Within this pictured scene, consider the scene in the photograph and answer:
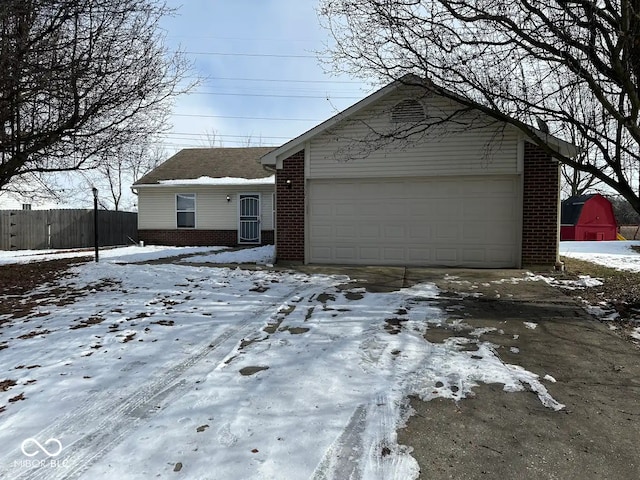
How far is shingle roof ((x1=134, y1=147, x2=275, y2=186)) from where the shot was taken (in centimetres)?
1777

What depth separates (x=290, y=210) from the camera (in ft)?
34.1

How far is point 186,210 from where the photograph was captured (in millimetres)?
17609

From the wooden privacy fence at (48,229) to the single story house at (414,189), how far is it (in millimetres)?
12610

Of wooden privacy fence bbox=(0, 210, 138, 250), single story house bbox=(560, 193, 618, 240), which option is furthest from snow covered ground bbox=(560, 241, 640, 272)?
wooden privacy fence bbox=(0, 210, 138, 250)

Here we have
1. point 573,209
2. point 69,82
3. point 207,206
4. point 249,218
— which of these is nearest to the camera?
point 69,82

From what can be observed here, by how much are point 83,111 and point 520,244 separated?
9.60 m

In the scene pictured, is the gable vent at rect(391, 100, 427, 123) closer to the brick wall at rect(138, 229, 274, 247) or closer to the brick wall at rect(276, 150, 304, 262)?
the brick wall at rect(276, 150, 304, 262)

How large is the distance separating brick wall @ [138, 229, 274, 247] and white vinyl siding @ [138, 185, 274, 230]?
0.18 metres

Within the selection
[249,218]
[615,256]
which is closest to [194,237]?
[249,218]

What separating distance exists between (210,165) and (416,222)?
11584 millimetres

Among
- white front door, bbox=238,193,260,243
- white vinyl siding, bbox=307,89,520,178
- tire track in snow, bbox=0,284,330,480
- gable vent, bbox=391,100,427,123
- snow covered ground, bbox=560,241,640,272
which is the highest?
gable vent, bbox=391,100,427,123

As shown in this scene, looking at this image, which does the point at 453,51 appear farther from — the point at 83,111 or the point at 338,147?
the point at 83,111

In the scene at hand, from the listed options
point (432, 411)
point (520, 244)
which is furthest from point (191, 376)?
point (520, 244)

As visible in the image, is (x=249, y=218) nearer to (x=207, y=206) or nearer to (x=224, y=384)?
(x=207, y=206)
